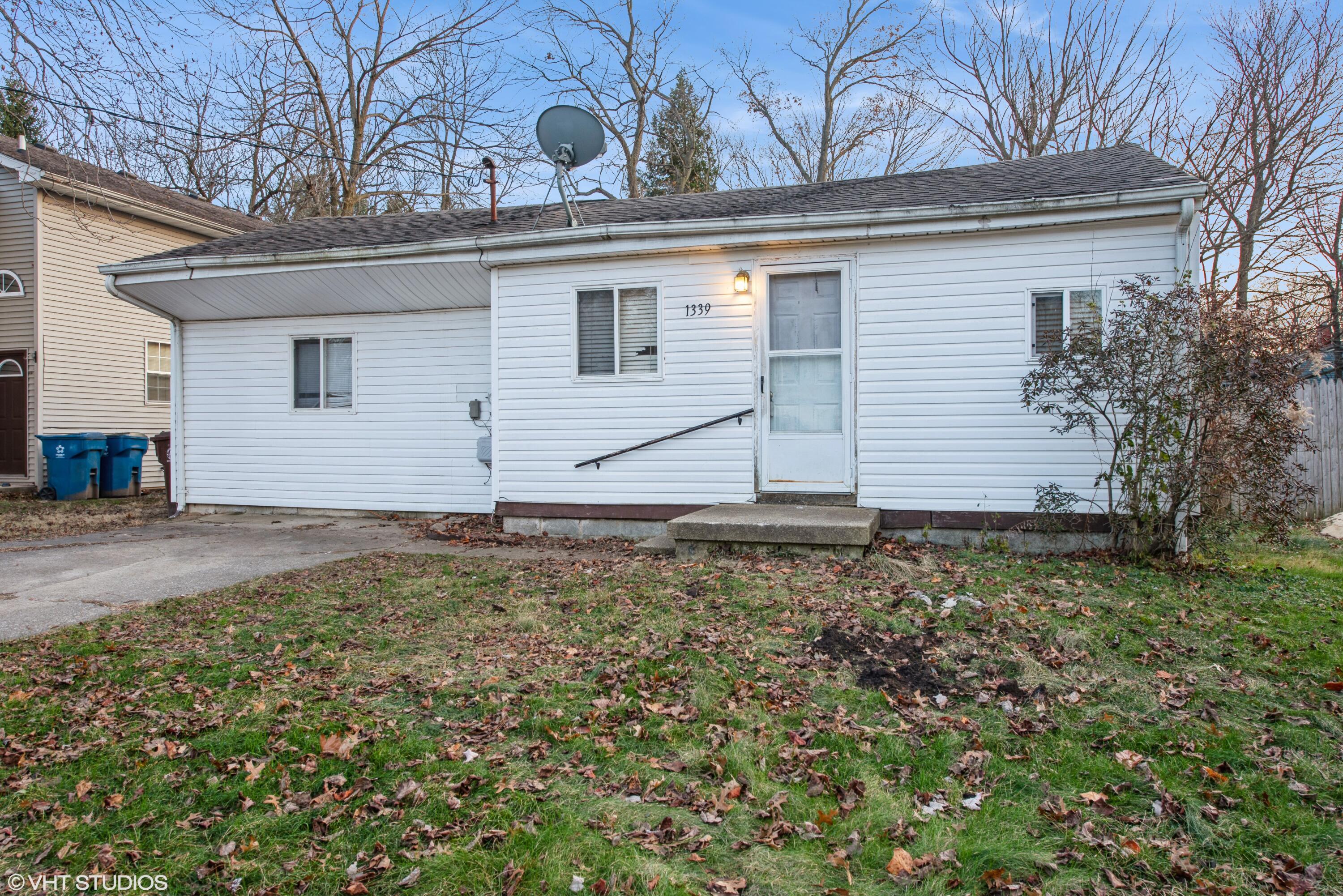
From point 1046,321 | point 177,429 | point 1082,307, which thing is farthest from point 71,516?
point 1082,307

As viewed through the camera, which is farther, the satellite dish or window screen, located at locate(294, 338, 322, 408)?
window screen, located at locate(294, 338, 322, 408)

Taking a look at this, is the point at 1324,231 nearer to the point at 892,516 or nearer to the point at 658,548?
the point at 892,516

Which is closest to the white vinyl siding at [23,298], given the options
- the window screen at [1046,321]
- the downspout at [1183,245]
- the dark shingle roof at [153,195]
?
the dark shingle roof at [153,195]

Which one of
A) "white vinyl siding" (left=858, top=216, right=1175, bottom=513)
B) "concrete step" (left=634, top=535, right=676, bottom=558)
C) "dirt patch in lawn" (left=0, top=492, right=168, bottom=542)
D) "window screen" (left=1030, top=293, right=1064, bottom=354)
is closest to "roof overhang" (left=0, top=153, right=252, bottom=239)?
"dirt patch in lawn" (left=0, top=492, right=168, bottom=542)

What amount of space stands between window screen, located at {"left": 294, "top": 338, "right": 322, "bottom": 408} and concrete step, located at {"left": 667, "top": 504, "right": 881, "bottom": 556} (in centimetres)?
574

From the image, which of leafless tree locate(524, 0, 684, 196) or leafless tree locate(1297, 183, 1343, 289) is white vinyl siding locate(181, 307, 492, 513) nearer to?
leafless tree locate(524, 0, 684, 196)

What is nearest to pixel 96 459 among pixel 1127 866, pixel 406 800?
pixel 406 800

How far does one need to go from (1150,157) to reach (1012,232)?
2421mm

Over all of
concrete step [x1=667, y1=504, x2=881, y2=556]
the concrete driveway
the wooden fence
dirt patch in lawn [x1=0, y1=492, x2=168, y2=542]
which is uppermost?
the wooden fence

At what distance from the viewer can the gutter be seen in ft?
21.9

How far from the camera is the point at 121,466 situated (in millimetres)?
13469

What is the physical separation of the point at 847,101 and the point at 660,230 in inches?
602

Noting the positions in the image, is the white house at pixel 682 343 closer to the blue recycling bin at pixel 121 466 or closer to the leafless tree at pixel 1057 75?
the blue recycling bin at pixel 121 466

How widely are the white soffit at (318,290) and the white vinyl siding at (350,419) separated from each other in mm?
184
